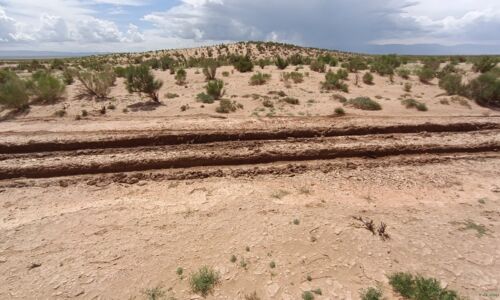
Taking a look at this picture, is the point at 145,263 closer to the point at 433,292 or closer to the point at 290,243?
the point at 290,243

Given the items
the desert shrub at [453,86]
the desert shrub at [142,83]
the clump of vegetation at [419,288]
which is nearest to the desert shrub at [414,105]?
the desert shrub at [453,86]

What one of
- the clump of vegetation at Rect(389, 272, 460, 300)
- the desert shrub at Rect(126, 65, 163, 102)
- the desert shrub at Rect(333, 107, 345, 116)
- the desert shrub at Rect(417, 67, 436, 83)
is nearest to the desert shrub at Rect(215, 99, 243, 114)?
the desert shrub at Rect(126, 65, 163, 102)

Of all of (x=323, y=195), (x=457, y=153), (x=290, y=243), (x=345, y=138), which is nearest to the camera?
(x=290, y=243)

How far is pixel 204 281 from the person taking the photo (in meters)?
4.67

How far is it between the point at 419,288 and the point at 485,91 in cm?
1386

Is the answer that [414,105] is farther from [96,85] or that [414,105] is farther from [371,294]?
[96,85]

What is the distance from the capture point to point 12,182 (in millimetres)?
7523

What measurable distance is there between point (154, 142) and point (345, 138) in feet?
19.7

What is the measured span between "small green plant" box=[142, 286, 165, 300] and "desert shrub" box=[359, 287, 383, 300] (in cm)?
290

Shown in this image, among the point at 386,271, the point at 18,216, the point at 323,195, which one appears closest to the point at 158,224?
the point at 18,216

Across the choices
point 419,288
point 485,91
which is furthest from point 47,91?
point 485,91

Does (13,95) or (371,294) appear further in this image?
(13,95)

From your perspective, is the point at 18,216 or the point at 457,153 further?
the point at 457,153

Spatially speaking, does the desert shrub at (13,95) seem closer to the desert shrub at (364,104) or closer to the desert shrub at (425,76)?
the desert shrub at (364,104)
